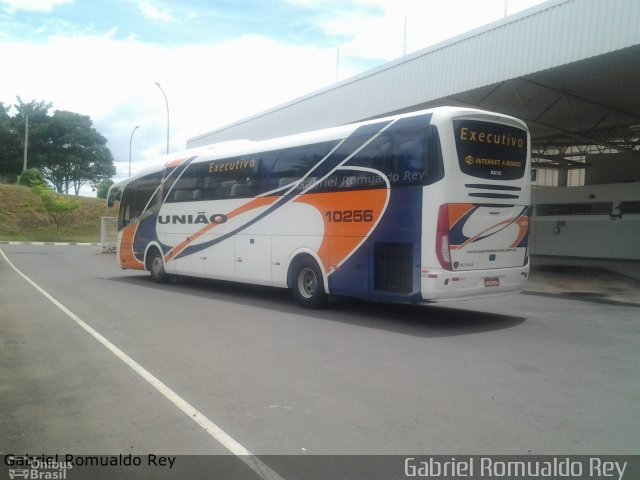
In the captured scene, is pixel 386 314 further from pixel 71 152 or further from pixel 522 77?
pixel 71 152

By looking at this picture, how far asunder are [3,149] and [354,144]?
64203 millimetres

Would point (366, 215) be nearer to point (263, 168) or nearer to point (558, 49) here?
point (263, 168)

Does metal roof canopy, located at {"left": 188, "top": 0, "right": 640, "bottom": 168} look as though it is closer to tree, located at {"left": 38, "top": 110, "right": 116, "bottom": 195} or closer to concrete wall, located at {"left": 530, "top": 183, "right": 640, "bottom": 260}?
concrete wall, located at {"left": 530, "top": 183, "right": 640, "bottom": 260}

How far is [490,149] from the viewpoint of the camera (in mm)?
9633

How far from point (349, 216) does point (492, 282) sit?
2.79 m

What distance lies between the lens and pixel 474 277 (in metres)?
9.40

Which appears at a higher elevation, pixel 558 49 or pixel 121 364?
pixel 558 49

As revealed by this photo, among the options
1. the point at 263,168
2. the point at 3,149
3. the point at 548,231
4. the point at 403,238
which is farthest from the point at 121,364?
the point at 3,149

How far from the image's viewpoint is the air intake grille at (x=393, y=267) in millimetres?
9492

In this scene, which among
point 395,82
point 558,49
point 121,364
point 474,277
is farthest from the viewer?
point 395,82

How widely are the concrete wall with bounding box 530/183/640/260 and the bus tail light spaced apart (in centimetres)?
1793

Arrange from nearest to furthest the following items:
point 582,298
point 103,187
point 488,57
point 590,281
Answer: point 582,298, point 488,57, point 590,281, point 103,187

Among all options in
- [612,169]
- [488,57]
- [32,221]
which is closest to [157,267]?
[488,57]

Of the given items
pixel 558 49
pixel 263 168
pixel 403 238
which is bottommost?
pixel 403 238
